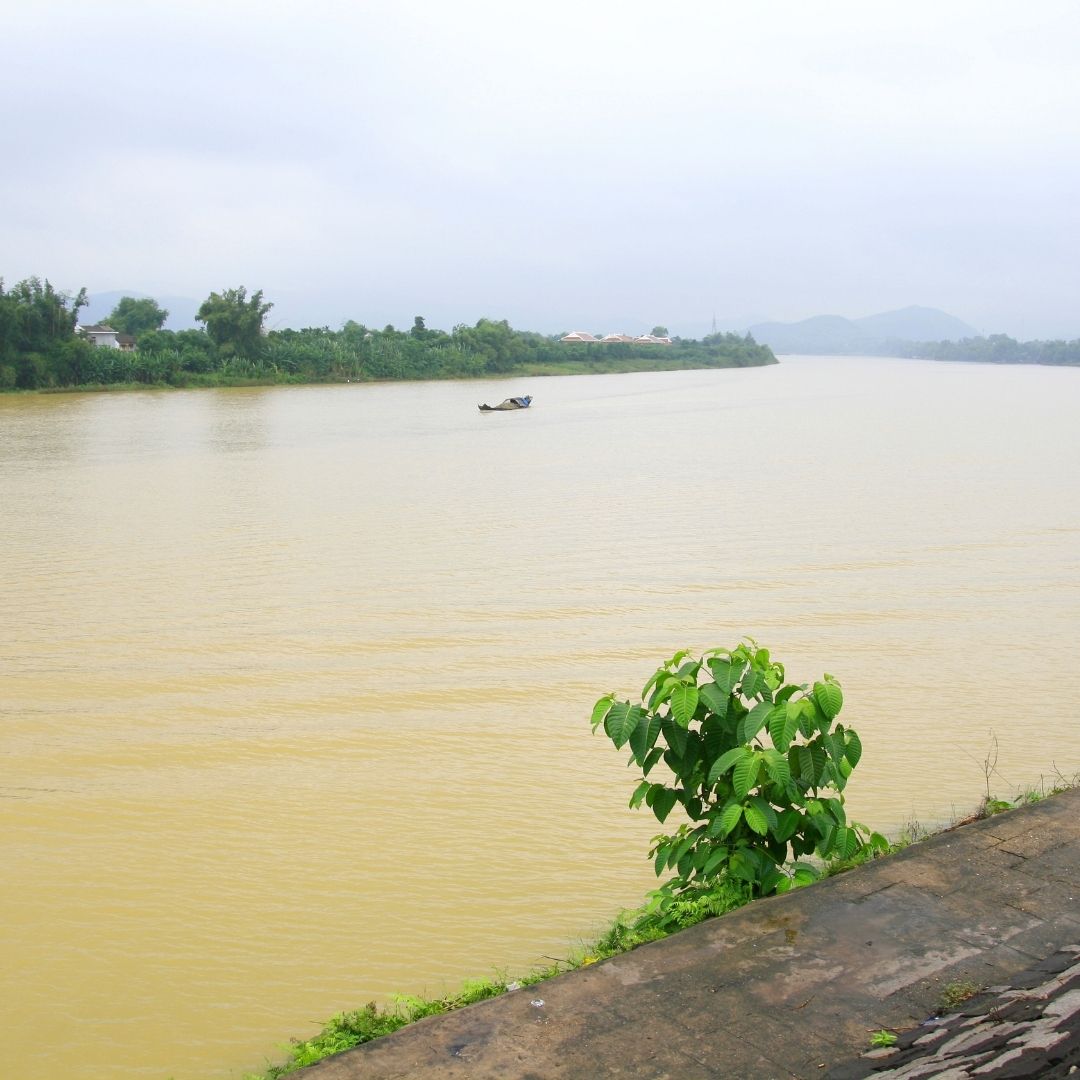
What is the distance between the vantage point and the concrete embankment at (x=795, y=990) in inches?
89.0

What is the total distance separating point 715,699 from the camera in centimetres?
309

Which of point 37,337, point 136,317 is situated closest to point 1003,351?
point 136,317

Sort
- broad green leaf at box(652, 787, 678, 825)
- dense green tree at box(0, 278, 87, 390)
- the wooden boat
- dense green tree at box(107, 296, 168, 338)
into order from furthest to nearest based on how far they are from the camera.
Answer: dense green tree at box(107, 296, 168, 338) < dense green tree at box(0, 278, 87, 390) < the wooden boat < broad green leaf at box(652, 787, 678, 825)

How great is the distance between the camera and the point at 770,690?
10.2ft

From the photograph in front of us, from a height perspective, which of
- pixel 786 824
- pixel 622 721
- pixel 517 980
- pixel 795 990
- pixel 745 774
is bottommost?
pixel 517 980

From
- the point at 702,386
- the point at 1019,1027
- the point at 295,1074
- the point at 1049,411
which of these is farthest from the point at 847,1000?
the point at 702,386

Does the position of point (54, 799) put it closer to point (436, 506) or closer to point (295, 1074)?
point (295, 1074)

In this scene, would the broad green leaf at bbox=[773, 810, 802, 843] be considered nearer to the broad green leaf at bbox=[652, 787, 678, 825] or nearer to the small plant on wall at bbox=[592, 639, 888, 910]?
the small plant on wall at bbox=[592, 639, 888, 910]

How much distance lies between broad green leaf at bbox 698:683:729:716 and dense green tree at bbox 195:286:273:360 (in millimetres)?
50144

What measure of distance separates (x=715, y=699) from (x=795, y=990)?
84cm

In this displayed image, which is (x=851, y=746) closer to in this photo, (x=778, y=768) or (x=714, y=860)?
(x=778, y=768)

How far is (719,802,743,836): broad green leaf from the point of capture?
2.97m

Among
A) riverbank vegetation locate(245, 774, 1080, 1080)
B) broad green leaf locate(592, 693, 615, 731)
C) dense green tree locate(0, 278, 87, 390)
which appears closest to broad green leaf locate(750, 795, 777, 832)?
riverbank vegetation locate(245, 774, 1080, 1080)

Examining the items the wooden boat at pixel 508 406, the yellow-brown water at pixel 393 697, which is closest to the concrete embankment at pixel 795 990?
the yellow-brown water at pixel 393 697
